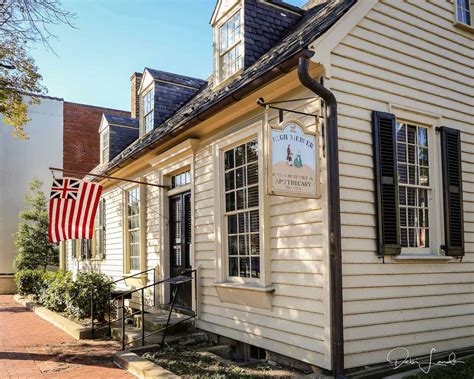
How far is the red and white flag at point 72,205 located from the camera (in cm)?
1015

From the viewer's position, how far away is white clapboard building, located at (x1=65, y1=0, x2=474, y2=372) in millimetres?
5754

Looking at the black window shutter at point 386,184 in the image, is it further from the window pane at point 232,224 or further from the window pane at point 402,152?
the window pane at point 232,224

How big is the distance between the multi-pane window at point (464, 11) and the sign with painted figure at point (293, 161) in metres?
3.97

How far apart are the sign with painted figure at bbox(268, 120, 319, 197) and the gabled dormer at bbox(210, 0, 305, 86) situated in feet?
9.97

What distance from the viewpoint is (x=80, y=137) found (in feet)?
82.0

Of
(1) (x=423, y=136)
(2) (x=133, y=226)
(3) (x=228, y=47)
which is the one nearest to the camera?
(1) (x=423, y=136)

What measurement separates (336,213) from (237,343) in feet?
10.4

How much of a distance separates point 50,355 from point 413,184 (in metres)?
6.49

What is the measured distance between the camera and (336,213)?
5.66 metres

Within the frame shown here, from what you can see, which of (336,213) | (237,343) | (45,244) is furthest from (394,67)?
(45,244)

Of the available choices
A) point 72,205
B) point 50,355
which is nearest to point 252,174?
point 50,355

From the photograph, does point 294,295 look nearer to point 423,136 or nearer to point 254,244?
point 254,244

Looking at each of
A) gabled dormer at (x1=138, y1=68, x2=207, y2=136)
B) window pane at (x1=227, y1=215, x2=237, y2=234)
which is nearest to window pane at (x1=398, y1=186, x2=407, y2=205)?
window pane at (x1=227, y1=215, x2=237, y2=234)

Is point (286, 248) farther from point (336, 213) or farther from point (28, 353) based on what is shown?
point (28, 353)
